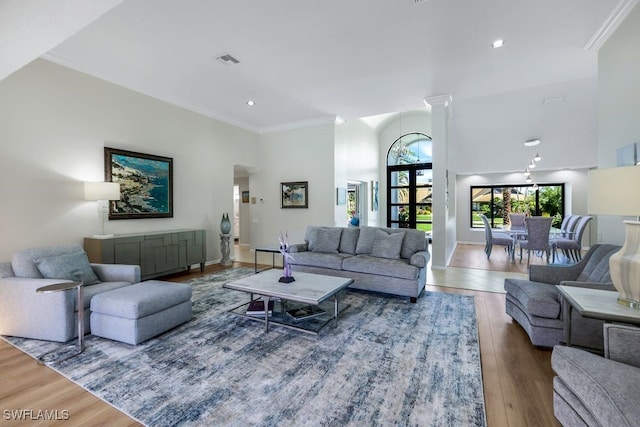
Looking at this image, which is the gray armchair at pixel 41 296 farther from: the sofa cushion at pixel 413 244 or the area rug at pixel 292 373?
the sofa cushion at pixel 413 244

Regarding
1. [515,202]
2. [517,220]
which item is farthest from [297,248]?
[515,202]

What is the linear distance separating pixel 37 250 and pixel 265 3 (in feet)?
11.4

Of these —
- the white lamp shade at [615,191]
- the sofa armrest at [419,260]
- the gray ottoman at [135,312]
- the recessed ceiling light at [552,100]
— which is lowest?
the gray ottoman at [135,312]

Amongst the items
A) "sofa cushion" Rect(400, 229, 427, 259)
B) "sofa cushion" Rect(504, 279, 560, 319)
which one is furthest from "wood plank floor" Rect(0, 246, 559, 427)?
"sofa cushion" Rect(400, 229, 427, 259)

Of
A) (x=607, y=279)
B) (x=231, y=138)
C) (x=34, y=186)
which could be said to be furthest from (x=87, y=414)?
(x=231, y=138)

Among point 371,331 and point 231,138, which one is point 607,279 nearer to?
point 371,331

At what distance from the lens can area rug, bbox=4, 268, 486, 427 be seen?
1773mm

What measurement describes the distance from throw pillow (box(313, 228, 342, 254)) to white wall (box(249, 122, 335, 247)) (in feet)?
6.02

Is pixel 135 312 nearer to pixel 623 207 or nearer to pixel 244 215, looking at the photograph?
pixel 623 207

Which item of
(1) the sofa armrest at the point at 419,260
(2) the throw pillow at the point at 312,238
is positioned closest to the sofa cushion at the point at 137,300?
(2) the throw pillow at the point at 312,238

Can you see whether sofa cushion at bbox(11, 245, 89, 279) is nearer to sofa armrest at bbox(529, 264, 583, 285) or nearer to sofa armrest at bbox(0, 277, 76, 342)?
sofa armrest at bbox(0, 277, 76, 342)

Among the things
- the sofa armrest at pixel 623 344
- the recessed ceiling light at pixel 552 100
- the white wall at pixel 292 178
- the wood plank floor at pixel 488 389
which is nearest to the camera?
the sofa armrest at pixel 623 344

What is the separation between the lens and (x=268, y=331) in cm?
292

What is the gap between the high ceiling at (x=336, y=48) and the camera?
9.82 ft
